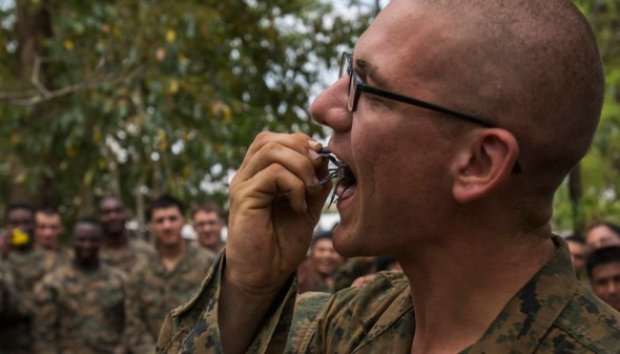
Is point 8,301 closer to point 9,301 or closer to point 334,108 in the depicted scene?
point 9,301

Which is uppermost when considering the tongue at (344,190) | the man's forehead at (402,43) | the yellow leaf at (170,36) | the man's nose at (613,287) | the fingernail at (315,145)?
the man's forehead at (402,43)

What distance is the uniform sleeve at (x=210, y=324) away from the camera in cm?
211

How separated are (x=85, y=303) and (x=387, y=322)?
8.07 meters

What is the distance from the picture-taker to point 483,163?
74.9 inches

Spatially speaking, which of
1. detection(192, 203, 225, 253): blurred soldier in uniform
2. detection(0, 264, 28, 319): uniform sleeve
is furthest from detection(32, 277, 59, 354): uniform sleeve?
detection(192, 203, 225, 253): blurred soldier in uniform

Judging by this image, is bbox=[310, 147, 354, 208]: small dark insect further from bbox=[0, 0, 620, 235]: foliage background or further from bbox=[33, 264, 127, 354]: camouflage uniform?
bbox=[33, 264, 127, 354]: camouflage uniform

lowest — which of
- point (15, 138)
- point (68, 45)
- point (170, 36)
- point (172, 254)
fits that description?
point (172, 254)

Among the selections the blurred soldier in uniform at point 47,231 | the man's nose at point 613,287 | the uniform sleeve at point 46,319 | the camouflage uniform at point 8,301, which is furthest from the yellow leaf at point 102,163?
the man's nose at point 613,287

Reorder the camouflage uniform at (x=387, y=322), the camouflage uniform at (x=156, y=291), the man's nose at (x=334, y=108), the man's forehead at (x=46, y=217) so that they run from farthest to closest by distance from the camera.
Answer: the man's forehead at (x=46, y=217), the camouflage uniform at (x=156, y=291), the man's nose at (x=334, y=108), the camouflage uniform at (x=387, y=322)

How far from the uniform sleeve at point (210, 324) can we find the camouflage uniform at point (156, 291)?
6785 millimetres

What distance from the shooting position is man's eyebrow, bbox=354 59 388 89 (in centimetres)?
196

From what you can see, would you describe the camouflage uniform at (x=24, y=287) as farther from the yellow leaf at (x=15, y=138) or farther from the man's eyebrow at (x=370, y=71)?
the man's eyebrow at (x=370, y=71)

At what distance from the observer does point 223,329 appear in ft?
7.04

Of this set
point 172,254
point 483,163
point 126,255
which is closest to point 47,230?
point 126,255
